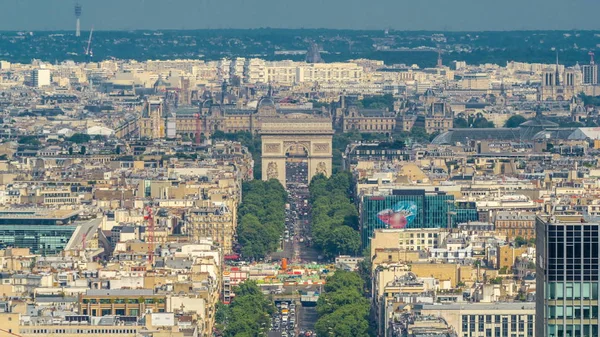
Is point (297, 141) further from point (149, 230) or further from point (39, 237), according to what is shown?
point (39, 237)

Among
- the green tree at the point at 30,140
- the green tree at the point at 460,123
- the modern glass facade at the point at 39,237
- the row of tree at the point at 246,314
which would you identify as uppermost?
the green tree at the point at 460,123

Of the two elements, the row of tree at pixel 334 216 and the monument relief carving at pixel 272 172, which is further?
the monument relief carving at pixel 272 172

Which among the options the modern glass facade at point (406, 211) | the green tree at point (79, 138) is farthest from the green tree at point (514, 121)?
the modern glass facade at point (406, 211)

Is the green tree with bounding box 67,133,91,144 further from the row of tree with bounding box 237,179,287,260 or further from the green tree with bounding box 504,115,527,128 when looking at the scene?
the green tree with bounding box 504,115,527,128

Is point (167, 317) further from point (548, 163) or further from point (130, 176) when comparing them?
point (548, 163)

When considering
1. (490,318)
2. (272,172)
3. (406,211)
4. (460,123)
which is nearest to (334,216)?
(406,211)

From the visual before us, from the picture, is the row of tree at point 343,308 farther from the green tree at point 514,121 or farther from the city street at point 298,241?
the green tree at point 514,121

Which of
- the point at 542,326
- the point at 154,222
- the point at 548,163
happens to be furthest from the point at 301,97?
the point at 542,326
